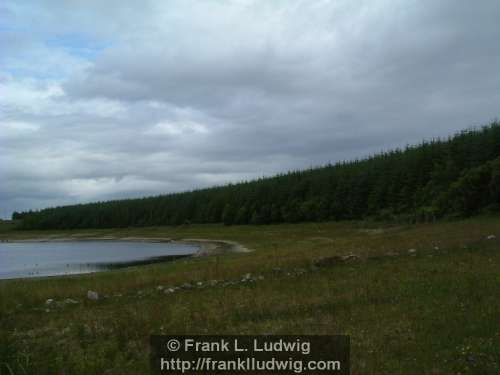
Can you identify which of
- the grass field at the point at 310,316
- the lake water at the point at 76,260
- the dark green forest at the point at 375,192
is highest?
the dark green forest at the point at 375,192

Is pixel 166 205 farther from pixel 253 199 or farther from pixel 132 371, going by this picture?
pixel 132 371

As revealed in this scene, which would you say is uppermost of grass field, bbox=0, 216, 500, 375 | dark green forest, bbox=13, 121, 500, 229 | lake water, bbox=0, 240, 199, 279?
dark green forest, bbox=13, 121, 500, 229

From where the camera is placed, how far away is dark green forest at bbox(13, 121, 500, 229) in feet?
192

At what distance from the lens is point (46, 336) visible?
11.3 meters

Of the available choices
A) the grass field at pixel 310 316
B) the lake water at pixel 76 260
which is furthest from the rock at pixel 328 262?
the lake water at pixel 76 260

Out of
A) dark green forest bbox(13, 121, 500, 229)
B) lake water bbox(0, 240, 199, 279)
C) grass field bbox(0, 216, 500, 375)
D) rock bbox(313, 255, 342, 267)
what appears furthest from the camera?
dark green forest bbox(13, 121, 500, 229)

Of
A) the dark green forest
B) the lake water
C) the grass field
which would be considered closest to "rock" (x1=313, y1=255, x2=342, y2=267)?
the grass field

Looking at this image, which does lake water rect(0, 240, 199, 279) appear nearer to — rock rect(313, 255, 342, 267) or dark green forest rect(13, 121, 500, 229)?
rock rect(313, 255, 342, 267)

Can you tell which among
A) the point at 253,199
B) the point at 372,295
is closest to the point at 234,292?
the point at 372,295

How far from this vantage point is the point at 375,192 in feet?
322

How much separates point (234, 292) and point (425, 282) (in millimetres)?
5569

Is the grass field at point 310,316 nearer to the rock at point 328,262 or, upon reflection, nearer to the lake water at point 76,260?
the rock at point 328,262

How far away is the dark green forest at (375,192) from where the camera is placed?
5853 centimetres

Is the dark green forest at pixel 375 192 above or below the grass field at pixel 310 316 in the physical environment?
above
